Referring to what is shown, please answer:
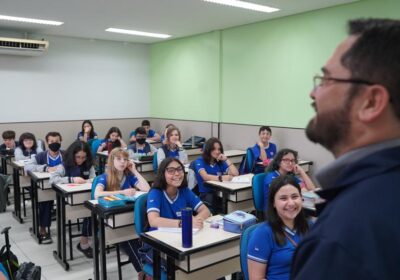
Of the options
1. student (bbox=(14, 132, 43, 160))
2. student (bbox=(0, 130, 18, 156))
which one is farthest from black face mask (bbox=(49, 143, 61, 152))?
student (bbox=(0, 130, 18, 156))

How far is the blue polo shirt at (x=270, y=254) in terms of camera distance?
1956 mm

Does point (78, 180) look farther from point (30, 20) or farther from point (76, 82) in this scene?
point (76, 82)

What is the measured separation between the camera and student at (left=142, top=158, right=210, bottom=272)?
2.66m

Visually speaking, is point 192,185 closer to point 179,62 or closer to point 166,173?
point 166,173

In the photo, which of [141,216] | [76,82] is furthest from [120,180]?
[76,82]

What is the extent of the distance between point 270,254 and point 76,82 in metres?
6.74

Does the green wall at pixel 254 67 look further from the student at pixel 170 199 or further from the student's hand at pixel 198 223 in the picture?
the student's hand at pixel 198 223

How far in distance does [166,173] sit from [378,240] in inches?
90.3

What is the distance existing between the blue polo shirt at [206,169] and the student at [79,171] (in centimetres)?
120

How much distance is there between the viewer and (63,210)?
362cm

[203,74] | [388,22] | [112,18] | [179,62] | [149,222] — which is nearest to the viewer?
[388,22]

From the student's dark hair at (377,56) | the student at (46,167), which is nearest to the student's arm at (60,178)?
the student at (46,167)

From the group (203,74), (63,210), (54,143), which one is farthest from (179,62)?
(63,210)

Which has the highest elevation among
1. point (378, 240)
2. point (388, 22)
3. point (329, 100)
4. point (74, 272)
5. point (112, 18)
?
point (112, 18)
